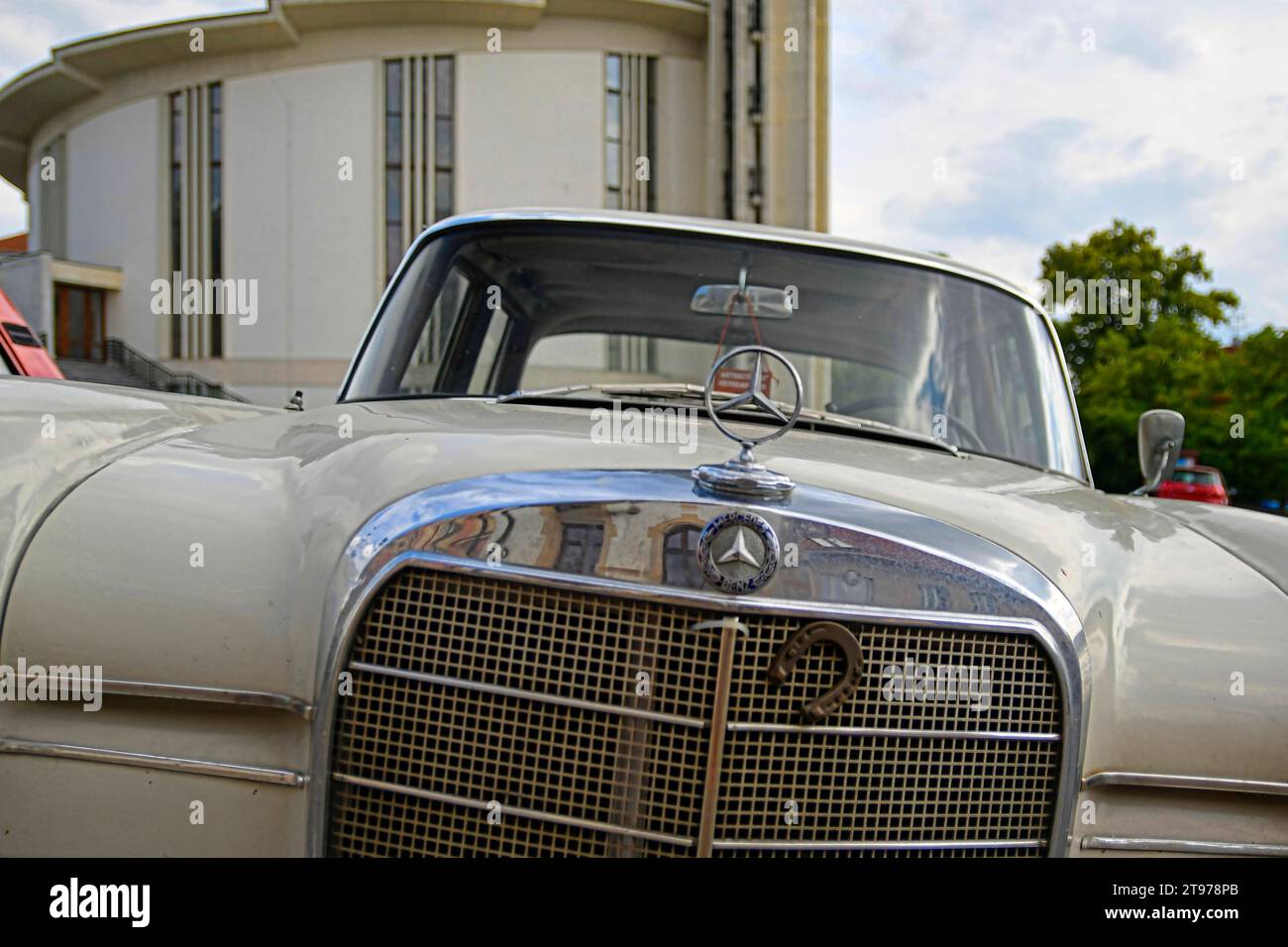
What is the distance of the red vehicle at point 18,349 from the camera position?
16.3 ft

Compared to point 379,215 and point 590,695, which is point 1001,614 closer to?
point 590,695

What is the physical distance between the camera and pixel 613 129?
3306cm

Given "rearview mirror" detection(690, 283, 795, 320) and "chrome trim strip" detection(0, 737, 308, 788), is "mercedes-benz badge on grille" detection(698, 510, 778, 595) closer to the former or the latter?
"chrome trim strip" detection(0, 737, 308, 788)

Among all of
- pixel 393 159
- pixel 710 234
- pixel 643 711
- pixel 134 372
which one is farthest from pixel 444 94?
pixel 643 711

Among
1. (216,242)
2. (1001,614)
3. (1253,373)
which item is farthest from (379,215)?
(1001,614)

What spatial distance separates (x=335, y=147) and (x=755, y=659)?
1325 inches

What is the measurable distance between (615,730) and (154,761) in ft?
2.49

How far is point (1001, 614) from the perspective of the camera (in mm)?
1762

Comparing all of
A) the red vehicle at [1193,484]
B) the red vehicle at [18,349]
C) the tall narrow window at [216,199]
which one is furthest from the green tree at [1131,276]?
the red vehicle at [18,349]

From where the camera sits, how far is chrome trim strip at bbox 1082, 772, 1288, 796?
73.9 inches

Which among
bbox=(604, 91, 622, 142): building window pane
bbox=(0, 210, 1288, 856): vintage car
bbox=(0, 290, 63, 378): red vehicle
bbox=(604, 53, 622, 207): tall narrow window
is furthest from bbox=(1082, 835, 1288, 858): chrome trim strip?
bbox=(604, 91, 622, 142): building window pane

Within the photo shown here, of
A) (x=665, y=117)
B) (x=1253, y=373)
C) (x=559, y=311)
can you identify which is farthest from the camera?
(x=665, y=117)

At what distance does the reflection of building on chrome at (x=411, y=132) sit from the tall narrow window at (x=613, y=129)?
0.06 metres

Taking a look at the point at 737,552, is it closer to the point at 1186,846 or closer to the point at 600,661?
the point at 600,661
